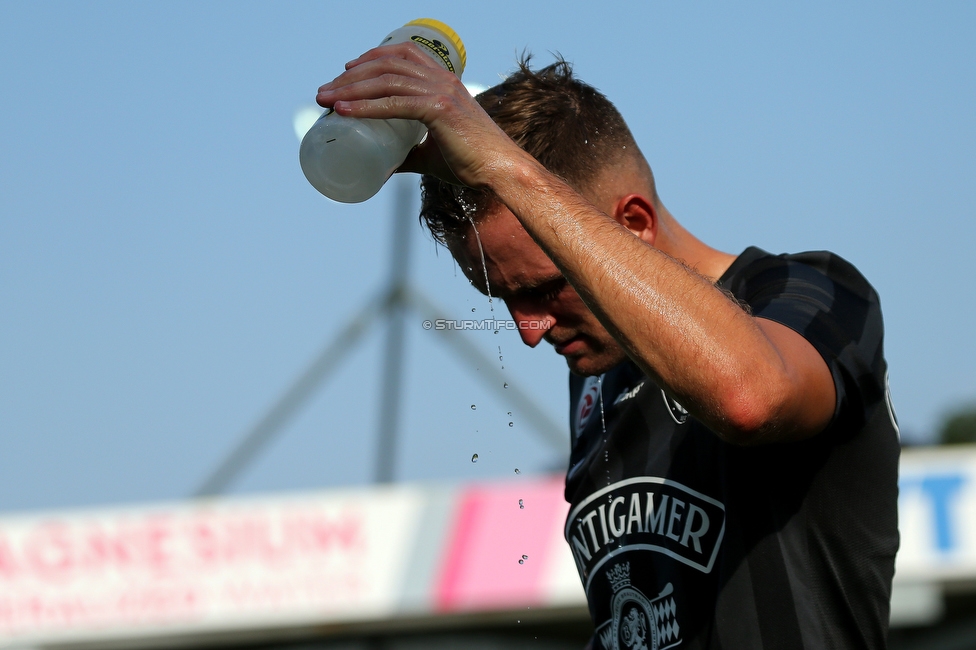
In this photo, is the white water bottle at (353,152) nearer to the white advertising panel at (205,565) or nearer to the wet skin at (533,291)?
the wet skin at (533,291)

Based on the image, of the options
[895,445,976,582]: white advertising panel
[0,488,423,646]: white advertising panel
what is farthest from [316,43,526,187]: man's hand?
[0,488,423,646]: white advertising panel

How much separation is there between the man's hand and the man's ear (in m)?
0.73

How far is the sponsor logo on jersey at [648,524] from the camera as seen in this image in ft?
6.56

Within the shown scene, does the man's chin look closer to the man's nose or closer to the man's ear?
the man's nose

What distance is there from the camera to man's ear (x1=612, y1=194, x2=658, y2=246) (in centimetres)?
238

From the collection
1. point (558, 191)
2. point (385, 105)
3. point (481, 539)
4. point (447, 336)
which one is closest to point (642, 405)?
point (558, 191)

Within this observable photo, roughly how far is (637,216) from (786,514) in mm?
817

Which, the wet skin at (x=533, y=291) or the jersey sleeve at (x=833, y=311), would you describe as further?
the wet skin at (x=533, y=291)

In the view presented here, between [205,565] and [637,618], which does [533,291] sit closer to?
[637,618]

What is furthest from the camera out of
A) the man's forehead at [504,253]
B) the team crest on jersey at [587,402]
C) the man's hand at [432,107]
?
the team crest on jersey at [587,402]

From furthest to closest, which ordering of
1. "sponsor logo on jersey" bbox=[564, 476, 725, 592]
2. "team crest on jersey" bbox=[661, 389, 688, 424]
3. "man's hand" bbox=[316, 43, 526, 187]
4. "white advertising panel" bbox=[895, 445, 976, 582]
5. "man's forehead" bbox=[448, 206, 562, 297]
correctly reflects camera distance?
"white advertising panel" bbox=[895, 445, 976, 582]
"man's forehead" bbox=[448, 206, 562, 297]
"team crest on jersey" bbox=[661, 389, 688, 424]
"sponsor logo on jersey" bbox=[564, 476, 725, 592]
"man's hand" bbox=[316, 43, 526, 187]

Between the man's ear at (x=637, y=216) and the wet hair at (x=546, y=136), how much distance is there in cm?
10

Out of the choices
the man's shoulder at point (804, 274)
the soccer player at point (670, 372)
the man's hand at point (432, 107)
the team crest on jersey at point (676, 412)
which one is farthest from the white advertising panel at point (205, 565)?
the man's hand at point (432, 107)

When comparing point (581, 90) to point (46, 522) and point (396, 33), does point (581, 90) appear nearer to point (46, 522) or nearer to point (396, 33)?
point (396, 33)
